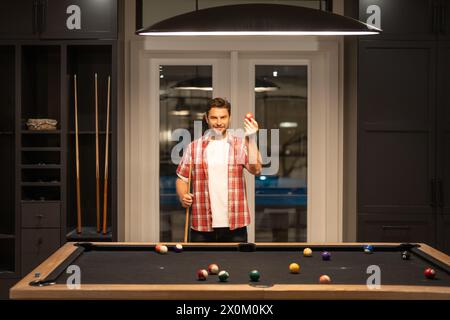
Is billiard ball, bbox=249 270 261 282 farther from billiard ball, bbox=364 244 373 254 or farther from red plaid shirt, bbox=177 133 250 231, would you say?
red plaid shirt, bbox=177 133 250 231

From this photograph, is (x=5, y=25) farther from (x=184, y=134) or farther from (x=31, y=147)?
(x=184, y=134)

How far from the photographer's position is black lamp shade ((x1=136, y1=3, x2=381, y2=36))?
286 cm

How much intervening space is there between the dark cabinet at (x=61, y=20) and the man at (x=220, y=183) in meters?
1.29

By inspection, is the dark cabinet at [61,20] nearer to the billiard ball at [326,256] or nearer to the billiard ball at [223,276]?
the billiard ball at [326,256]

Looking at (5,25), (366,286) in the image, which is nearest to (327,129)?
(5,25)

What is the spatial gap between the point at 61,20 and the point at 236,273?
2.81 m

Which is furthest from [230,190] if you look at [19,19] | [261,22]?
[19,19]

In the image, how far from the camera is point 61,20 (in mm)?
4770

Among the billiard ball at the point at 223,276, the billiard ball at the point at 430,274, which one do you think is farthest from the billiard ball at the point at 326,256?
the billiard ball at the point at 223,276

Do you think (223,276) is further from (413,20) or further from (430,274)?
(413,20)

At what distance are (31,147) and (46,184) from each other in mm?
340

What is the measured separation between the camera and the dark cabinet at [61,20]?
4762 millimetres

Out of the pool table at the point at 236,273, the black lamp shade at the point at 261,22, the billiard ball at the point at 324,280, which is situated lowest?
the pool table at the point at 236,273

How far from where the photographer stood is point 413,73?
479cm
